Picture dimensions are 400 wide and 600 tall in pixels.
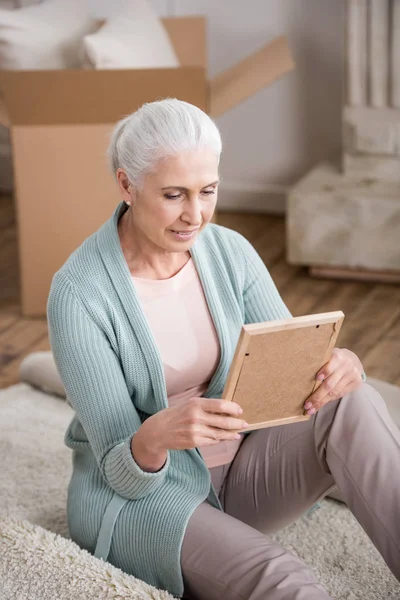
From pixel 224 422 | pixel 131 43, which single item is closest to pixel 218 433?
pixel 224 422

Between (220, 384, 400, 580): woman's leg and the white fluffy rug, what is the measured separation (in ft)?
0.59

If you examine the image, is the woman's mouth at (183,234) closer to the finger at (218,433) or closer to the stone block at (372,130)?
the finger at (218,433)

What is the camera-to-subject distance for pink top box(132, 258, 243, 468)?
1.45 m

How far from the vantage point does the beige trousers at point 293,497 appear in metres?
1.27

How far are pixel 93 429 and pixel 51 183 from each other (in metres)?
1.50

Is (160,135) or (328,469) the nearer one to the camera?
(160,135)

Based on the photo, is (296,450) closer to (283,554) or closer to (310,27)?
(283,554)

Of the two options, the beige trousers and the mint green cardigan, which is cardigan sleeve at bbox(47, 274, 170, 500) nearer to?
the mint green cardigan

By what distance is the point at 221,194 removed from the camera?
12.2 ft

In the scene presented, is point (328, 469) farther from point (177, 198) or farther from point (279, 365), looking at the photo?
point (177, 198)

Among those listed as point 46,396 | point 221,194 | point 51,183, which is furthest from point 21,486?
point 221,194

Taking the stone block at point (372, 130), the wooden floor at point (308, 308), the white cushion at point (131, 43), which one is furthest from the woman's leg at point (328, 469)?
the stone block at point (372, 130)

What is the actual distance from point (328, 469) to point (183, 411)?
0.99 ft

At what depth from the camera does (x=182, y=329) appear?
146cm
